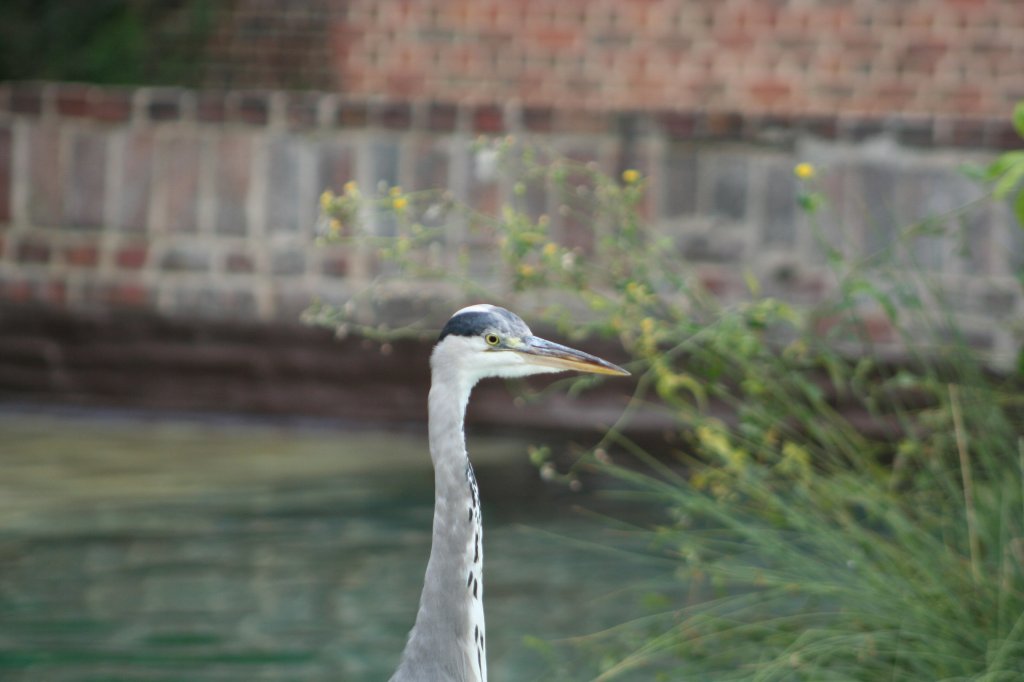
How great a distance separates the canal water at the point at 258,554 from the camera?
4828 mm

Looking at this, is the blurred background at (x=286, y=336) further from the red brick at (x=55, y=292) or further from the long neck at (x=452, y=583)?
the long neck at (x=452, y=583)

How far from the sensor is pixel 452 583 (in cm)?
305

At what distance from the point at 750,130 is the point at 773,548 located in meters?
3.60

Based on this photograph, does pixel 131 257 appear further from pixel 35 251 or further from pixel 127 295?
pixel 35 251

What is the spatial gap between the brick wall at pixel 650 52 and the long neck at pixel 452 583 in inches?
340

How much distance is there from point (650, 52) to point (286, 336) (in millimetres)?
5159

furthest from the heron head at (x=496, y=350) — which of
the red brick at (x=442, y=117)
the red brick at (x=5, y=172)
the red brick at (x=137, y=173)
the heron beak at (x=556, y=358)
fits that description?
the red brick at (x=5, y=172)

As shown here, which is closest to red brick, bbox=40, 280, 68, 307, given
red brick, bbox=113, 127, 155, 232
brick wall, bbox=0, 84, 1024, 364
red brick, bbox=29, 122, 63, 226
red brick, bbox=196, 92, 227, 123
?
brick wall, bbox=0, 84, 1024, 364

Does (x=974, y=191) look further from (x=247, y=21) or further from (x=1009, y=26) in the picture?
(x=247, y=21)

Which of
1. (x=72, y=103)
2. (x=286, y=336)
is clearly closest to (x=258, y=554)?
(x=286, y=336)

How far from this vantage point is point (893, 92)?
1169 centimetres

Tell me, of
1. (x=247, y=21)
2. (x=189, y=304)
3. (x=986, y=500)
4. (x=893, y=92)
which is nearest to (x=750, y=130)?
(x=189, y=304)

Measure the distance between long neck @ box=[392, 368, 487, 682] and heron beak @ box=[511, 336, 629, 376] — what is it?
0.43ft

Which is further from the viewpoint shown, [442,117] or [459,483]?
[442,117]
